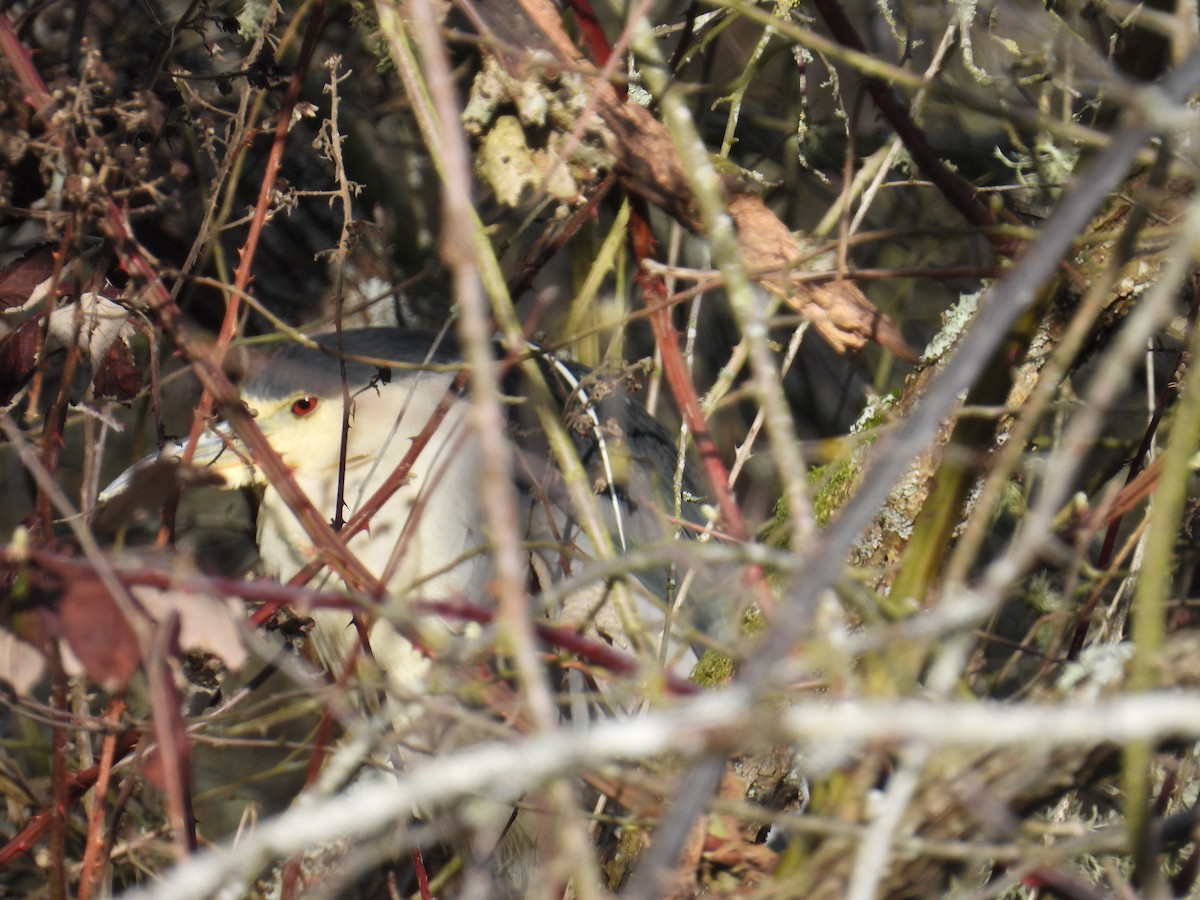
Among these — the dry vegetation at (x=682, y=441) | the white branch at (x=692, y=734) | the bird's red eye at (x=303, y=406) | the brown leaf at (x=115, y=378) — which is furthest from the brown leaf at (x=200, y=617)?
the bird's red eye at (x=303, y=406)

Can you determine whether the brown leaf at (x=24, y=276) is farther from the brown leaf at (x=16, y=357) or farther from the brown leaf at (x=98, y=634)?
the brown leaf at (x=98, y=634)

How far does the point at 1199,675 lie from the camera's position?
2.97ft

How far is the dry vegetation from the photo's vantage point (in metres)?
0.72

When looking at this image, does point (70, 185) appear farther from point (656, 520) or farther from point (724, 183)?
point (656, 520)

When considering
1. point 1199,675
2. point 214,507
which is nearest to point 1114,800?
point 1199,675

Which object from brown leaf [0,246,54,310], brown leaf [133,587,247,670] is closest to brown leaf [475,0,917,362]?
brown leaf [0,246,54,310]

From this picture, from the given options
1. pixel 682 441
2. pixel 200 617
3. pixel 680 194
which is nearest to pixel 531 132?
pixel 680 194

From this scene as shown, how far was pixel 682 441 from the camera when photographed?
1811 mm

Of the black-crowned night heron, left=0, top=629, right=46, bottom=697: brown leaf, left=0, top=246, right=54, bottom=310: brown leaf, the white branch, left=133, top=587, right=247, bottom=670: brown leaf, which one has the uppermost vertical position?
left=0, top=246, right=54, bottom=310: brown leaf

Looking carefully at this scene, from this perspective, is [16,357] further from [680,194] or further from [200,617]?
[680,194]

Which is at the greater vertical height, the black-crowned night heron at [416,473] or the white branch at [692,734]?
the white branch at [692,734]

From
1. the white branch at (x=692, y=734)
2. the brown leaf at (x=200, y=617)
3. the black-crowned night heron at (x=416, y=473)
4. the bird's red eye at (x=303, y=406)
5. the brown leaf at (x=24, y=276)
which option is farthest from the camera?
the bird's red eye at (x=303, y=406)

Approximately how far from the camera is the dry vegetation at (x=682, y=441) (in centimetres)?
72

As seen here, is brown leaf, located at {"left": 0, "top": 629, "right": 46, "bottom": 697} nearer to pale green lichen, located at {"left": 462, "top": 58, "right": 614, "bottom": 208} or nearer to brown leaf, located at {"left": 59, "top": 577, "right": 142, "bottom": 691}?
brown leaf, located at {"left": 59, "top": 577, "right": 142, "bottom": 691}
